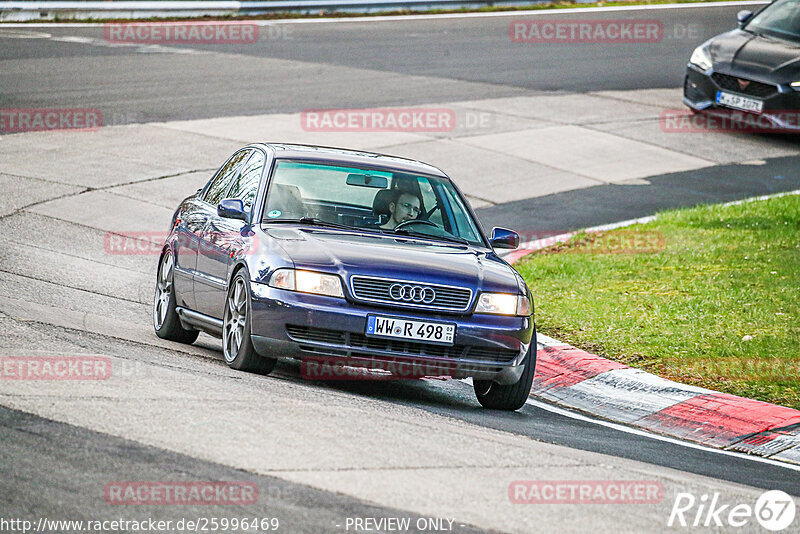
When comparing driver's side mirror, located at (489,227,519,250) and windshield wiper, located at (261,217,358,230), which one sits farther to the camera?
driver's side mirror, located at (489,227,519,250)

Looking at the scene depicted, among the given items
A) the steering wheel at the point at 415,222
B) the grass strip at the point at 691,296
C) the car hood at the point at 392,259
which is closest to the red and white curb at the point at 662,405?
the grass strip at the point at 691,296

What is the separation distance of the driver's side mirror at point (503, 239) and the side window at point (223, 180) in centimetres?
210

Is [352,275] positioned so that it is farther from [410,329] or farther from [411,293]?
[410,329]

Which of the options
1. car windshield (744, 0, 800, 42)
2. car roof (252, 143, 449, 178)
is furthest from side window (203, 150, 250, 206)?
car windshield (744, 0, 800, 42)

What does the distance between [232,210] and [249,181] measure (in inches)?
25.8

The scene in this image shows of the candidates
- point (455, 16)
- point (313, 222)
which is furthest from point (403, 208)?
point (455, 16)

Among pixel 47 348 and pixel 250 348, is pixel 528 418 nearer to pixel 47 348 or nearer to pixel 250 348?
pixel 250 348

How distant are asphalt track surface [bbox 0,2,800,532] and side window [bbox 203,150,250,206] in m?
1.19

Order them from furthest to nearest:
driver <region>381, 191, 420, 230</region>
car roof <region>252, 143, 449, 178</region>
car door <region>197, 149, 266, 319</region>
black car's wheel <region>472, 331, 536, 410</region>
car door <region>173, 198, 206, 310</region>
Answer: car door <region>173, 198, 206, 310</region>
car roof <region>252, 143, 449, 178</region>
driver <region>381, 191, 420, 230</region>
car door <region>197, 149, 266, 319</region>
black car's wheel <region>472, 331, 536, 410</region>

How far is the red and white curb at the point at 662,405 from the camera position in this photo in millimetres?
8404

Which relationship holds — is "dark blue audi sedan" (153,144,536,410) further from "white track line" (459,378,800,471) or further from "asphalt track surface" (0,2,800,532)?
"white track line" (459,378,800,471)

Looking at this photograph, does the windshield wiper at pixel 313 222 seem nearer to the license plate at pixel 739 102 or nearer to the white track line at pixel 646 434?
the white track line at pixel 646 434

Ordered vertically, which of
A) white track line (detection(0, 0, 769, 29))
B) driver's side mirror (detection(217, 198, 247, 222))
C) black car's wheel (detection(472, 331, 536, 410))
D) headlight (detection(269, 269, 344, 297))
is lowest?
white track line (detection(0, 0, 769, 29))

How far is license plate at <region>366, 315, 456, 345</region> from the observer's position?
26.3 feet
